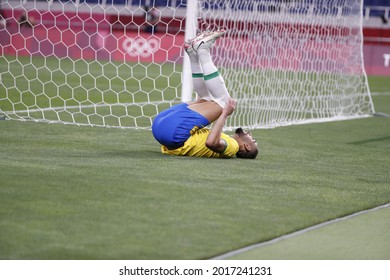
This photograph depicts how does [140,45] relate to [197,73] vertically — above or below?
below

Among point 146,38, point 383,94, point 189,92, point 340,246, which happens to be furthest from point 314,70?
point 340,246

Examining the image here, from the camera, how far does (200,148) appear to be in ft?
26.0

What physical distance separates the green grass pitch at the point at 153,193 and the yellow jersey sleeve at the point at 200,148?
0.13 m

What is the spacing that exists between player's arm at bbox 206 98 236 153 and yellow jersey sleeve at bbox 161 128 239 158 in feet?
0.32

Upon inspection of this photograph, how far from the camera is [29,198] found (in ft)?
18.5

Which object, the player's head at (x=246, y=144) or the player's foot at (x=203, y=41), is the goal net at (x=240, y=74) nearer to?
the player's foot at (x=203, y=41)

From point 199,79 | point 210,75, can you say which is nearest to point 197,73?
point 199,79

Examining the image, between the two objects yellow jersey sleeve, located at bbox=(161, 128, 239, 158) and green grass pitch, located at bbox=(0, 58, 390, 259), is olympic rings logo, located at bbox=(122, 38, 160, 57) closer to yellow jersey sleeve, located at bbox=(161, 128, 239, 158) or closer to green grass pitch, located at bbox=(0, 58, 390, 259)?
green grass pitch, located at bbox=(0, 58, 390, 259)

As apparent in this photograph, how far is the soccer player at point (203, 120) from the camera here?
305 inches

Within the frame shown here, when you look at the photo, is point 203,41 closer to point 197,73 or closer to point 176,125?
point 197,73

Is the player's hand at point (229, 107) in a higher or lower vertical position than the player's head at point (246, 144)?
higher

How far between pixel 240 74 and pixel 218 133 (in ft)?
15.9

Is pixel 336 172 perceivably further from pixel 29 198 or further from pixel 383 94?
pixel 383 94

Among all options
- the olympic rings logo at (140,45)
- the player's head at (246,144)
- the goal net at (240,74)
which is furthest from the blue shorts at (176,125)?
the olympic rings logo at (140,45)
